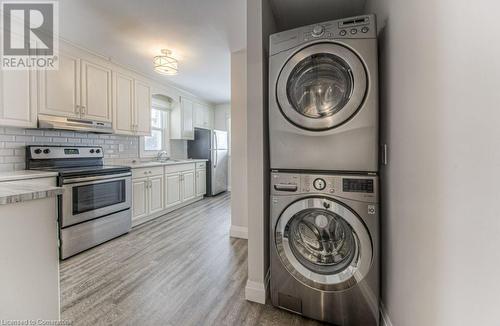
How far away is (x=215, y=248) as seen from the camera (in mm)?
2619

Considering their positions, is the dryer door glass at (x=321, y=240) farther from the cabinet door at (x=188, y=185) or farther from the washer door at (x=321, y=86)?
the cabinet door at (x=188, y=185)

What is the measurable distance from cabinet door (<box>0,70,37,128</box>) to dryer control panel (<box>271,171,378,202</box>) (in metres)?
2.68

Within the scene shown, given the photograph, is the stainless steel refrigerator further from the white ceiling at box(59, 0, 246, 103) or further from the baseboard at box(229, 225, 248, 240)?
the baseboard at box(229, 225, 248, 240)

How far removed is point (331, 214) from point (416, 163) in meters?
0.57

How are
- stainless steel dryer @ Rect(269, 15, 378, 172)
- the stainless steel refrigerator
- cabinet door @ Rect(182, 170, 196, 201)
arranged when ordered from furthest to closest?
the stainless steel refrigerator → cabinet door @ Rect(182, 170, 196, 201) → stainless steel dryer @ Rect(269, 15, 378, 172)

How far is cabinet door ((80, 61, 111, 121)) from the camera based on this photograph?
289 cm

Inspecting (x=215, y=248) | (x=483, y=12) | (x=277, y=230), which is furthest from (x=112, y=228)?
(x=483, y=12)

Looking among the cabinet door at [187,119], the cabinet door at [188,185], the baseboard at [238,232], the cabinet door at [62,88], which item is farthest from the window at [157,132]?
the baseboard at [238,232]

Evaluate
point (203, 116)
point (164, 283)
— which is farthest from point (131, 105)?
point (164, 283)

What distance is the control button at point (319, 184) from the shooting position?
1.40m

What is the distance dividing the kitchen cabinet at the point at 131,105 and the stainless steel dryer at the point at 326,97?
9.14 feet

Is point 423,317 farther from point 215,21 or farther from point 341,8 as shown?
point 215,21

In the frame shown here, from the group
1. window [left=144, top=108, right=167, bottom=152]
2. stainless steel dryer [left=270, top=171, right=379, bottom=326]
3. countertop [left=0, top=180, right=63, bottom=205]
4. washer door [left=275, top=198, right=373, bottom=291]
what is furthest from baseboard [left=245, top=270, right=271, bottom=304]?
window [left=144, top=108, right=167, bottom=152]

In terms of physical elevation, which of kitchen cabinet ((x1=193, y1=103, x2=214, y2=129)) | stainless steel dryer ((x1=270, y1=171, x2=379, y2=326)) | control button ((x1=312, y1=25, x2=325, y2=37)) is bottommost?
stainless steel dryer ((x1=270, y1=171, x2=379, y2=326))
